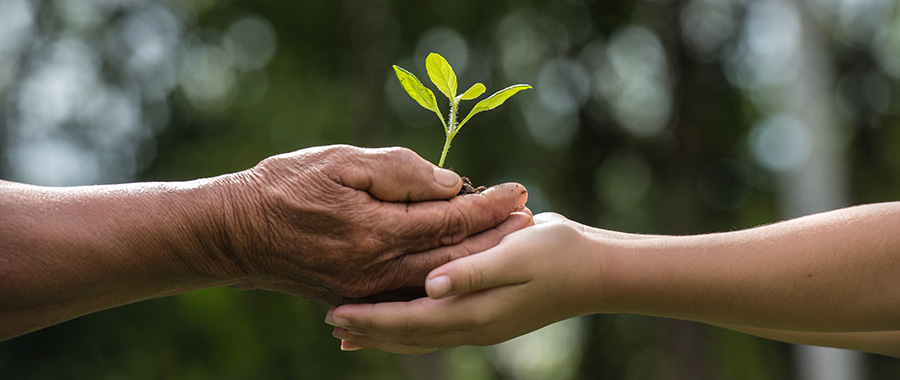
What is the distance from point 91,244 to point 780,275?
295 centimetres

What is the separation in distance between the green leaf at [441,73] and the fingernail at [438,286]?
1212 mm

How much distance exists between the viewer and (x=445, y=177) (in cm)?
342

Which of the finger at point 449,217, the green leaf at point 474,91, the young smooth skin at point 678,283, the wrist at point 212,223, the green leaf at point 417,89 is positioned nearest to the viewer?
the young smooth skin at point 678,283

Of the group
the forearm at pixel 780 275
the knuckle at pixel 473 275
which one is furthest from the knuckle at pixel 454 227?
the forearm at pixel 780 275

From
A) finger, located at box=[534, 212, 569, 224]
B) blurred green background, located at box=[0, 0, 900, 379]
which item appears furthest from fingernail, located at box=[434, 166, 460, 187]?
blurred green background, located at box=[0, 0, 900, 379]

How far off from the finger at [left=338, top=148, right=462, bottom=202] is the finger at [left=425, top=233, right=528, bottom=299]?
620 millimetres

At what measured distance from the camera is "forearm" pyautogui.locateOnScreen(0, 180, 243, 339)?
3.07 m

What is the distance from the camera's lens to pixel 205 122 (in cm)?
1564

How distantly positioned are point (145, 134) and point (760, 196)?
13856 millimetres

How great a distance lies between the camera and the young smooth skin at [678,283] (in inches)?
116

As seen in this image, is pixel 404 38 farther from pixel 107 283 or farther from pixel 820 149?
pixel 107 283

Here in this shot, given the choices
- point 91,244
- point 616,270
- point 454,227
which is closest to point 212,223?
point 91,244

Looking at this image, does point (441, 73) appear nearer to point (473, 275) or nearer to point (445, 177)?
point (445, 177)

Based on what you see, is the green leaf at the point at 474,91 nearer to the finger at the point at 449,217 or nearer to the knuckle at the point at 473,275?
the finger at the point at 449,217
